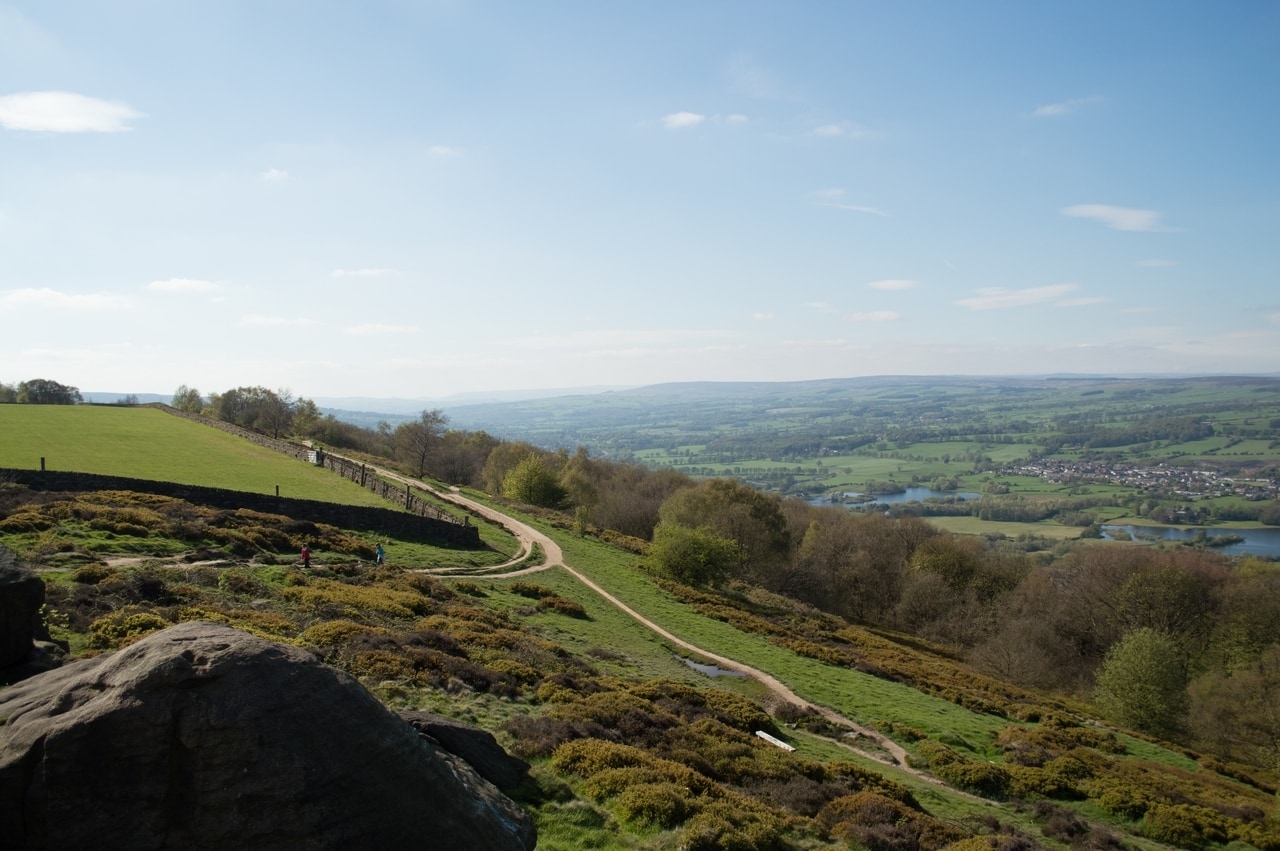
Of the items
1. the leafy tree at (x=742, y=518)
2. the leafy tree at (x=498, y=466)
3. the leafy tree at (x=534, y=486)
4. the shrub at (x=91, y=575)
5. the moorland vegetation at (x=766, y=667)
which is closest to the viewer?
the moorland vegetation at (x=766, y=667)

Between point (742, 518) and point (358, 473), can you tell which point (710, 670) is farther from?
point (358, 473)

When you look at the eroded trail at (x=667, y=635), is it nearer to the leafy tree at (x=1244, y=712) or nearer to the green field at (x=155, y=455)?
the green field at (x=155, y=455)

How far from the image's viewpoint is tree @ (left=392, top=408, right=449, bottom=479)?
314 feet

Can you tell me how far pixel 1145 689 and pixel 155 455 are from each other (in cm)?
6850

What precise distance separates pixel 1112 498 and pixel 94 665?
18163 centimetres

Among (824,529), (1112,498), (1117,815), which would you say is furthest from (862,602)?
(1112,498)

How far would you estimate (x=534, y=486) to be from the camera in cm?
7950

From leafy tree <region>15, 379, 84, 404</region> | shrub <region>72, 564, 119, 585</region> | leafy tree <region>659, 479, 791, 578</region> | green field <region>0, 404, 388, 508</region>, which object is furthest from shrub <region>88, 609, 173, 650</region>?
leafy tree <region>15, 379, 84, 404</region>

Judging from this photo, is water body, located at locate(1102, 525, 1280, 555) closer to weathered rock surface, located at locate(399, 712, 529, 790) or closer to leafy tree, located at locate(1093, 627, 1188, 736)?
leafy tree, located at locate(1093, 627, 1188, 736)

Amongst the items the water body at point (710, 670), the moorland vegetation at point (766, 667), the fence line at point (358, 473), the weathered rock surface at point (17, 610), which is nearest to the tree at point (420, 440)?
the fence line at point (358, 473)

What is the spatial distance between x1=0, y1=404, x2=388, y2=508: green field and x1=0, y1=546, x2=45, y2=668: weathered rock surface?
3519 cm

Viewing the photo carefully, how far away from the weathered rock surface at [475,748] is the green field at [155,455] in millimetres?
37237

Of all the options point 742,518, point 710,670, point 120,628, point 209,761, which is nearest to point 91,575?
point 120,628

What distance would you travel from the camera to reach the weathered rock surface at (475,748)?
11.9 meters
